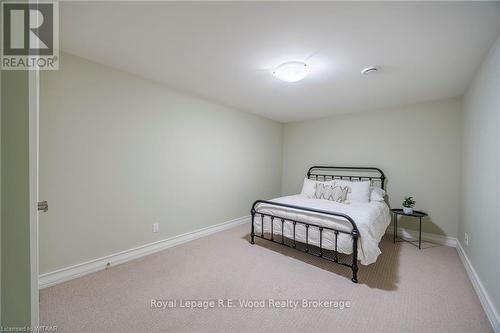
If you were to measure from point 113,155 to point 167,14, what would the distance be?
1629mm

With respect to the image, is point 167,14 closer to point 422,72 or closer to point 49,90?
point 49,90

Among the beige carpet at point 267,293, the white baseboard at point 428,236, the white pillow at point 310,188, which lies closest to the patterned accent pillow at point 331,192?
the white pillow at point 310,188

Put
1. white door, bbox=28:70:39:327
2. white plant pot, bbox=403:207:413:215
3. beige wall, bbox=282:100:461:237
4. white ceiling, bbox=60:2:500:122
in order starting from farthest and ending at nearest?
1. beige wall, bbox=282:100:461:237
2. white plant pot, bbox=403:207:413:215
3. white ceiling, bbox=60:2:500:122
4. white door, bbox=28:70:39:327

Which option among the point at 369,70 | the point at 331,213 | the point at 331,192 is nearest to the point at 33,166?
the point at 331,213

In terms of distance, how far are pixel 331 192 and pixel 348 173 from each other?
0.90m

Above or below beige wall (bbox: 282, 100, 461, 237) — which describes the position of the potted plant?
below

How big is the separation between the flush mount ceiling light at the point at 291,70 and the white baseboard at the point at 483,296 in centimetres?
251

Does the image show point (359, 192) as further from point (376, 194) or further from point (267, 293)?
point (267, 293)

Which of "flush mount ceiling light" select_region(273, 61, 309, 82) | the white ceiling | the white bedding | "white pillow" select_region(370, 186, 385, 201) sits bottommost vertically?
the white bedding

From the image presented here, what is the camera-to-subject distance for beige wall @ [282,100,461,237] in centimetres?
312

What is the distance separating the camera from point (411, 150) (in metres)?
3.41

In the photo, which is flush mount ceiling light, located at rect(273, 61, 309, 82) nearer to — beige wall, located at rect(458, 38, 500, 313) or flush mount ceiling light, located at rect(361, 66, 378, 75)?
flush mount ceiling light, located at rect(361, 66, 378, 75)

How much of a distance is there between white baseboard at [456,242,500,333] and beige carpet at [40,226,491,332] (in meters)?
0.05

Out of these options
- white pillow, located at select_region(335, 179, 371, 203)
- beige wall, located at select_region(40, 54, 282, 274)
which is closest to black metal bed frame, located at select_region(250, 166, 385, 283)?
white pillow, located at select_region(335, 179, 371, 203)
